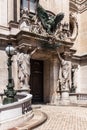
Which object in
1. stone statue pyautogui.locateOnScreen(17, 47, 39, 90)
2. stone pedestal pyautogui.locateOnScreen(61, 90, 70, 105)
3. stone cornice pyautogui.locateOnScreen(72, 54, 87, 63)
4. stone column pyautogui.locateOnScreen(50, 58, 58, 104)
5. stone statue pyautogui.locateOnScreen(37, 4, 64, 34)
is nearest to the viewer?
stone statue pyautogui.locateOnScreen(17, 47, 39, 90)

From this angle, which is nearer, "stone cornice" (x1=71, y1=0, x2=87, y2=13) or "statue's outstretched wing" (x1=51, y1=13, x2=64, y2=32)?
"statue's outstretched wing" (x1=51, y1=13, x2=64, y2=32)

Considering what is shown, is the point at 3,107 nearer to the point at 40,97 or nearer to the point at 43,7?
the point at 40,97

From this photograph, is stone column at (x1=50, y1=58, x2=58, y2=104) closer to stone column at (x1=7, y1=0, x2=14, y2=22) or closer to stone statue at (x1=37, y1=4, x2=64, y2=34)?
stone statue at (x1=37, y1=4, x2=64, y2=34)

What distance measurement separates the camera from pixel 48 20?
18.0m

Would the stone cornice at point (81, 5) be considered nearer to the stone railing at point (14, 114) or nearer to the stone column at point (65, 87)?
the stone column at point (65, 87)

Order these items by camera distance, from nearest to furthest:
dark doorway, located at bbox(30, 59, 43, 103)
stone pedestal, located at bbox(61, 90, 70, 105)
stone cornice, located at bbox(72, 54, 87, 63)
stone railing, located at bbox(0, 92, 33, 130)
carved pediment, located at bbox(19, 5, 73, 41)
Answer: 1. stone railing, located at bbox(0, 92, 33, 130)
2. carved pediment, located at bbox(19, 5, 73, 41)
3. stone pedestal, located at bbox(61, 90, 70, 105)
4. dark doorway, located at bbox(30, 59, 43, 103)
5. stone cornice, located at bbox(72, 54, 87, 63)

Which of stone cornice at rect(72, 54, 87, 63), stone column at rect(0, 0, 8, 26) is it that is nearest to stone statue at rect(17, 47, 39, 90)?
stone column at rect(0, 0, 8, 26)

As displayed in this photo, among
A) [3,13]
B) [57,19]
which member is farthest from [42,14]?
[3,13]

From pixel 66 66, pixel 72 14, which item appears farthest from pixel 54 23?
pixel 72 14

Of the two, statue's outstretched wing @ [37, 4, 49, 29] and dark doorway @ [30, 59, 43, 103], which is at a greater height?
statue's outstretched wing @ [37, 4, 49, 29]

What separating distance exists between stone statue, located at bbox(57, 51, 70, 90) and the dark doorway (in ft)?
6.13

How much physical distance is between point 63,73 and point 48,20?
3934mm

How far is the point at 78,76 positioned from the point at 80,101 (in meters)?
4.88

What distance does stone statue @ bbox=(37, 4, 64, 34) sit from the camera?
57.7 ft
